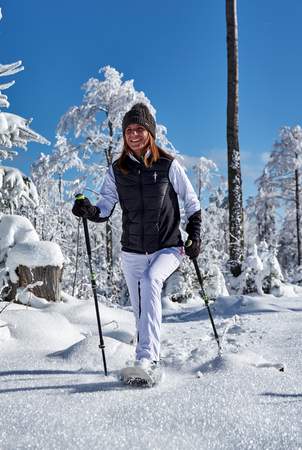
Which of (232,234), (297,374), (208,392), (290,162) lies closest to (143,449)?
(208,392)

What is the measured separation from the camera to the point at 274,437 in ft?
6.52

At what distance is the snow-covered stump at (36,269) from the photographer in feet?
25.0

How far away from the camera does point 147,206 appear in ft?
11.2

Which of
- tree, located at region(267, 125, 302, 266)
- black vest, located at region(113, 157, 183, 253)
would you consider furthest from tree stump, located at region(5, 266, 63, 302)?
tree, located at region(267, 125, 302, 266)

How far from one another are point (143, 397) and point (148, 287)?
834mm

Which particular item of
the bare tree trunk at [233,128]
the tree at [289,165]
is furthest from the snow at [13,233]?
the tree at [289,165]

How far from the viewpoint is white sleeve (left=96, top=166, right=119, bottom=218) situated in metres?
3.76

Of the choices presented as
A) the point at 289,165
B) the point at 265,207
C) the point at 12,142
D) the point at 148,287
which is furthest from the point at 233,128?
the point at 265,207

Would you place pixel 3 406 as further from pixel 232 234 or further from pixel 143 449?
pixel 232 234

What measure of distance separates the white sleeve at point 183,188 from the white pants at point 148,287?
0.38 m

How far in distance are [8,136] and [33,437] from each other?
476 cm

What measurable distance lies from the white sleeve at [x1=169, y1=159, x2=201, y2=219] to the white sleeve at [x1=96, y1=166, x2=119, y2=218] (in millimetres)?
559

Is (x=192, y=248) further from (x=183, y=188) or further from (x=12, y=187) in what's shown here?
(x=12, y=187)

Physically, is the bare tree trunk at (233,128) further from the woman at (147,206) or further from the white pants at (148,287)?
the white pants at (148,287)
